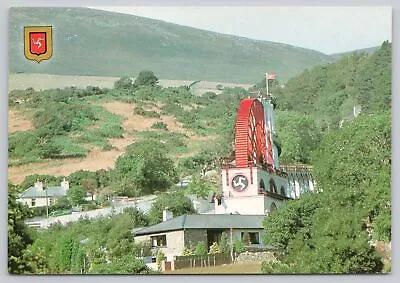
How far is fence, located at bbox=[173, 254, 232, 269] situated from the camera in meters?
6.57

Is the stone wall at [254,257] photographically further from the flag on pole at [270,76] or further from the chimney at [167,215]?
the flag on pole at [270,76]

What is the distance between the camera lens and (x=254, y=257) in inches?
260

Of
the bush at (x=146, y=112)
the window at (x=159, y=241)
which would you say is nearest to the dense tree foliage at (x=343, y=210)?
the window at (x=159, y=241)

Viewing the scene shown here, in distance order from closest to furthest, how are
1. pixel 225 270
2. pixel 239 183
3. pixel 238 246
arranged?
pixel 225 270 → pixel 238 246 → pixel 239 183

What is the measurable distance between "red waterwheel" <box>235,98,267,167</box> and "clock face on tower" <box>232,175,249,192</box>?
0.08 m

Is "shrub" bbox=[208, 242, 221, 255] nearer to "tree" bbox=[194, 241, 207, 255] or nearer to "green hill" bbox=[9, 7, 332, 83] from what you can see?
"tree" bbox=[194, 241, 207, 255]

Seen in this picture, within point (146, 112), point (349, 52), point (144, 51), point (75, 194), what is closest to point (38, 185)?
point (75, 194)

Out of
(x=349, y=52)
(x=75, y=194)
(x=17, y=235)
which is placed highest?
(x=349, y=52)

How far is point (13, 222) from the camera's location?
259 inches

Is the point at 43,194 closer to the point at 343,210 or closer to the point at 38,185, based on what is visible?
the point at 38,185

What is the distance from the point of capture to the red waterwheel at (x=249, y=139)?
676 centimetres

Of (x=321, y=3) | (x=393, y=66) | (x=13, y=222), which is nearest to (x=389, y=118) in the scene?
(x=393, y=66)

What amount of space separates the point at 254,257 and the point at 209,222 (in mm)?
331

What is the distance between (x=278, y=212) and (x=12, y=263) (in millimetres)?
1555
